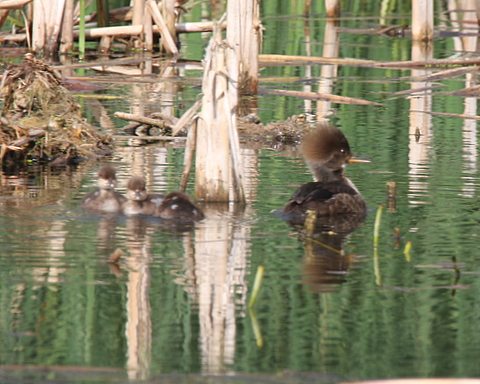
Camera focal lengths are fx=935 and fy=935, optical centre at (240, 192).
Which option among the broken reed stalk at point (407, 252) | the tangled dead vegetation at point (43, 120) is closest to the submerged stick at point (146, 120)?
the tangled dead vegetation at point (43, 120)

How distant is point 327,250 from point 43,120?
4920mm

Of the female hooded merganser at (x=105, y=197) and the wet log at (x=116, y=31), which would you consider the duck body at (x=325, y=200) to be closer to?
the female hooded merganser at (x=105, y=197)

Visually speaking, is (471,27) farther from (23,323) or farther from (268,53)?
(23,323)

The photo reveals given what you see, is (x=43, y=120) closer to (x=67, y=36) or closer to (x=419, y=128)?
(x=419, y=128)

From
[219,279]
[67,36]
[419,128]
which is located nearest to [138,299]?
[219,279]

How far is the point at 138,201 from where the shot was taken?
7668 millimetres

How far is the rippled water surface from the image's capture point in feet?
14.5

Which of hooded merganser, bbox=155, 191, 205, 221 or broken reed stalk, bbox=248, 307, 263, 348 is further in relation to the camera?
hooded merganser, bbox=155, 191, 205, 221

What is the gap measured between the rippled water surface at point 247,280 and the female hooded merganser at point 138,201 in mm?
126

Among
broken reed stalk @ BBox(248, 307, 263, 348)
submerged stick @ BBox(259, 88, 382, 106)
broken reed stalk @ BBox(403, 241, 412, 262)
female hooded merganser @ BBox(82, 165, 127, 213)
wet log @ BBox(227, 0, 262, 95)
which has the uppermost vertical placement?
wet log @ BBox(227, 0, 262, 95)

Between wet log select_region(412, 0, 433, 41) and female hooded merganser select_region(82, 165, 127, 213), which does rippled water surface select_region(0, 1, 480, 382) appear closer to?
female hooded merganser select_region(82, 165, 127, 213)

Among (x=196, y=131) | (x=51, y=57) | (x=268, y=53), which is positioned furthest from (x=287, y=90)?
(x=196, y=131)

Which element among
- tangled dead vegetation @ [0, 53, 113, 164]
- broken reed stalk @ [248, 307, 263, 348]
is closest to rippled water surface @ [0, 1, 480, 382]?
broken reed stalk @ [248, 307, 263, 348]

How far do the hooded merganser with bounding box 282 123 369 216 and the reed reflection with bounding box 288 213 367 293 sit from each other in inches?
4.3
